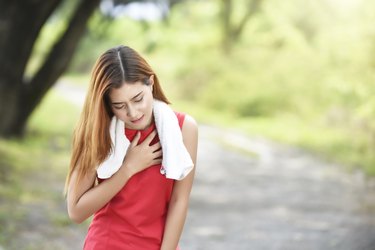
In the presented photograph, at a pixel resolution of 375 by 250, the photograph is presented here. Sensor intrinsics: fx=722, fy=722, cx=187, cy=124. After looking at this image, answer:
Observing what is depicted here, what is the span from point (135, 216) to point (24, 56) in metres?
8.15

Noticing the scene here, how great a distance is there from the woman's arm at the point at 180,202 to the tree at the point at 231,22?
72.8ft

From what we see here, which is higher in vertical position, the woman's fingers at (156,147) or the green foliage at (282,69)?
the green foliage at (282,69)

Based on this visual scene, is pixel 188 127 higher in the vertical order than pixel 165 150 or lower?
higher

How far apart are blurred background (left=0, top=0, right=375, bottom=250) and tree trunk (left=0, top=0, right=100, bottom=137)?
18 millimetres

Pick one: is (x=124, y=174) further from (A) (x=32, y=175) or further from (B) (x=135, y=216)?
(A) (x=32, y=175)

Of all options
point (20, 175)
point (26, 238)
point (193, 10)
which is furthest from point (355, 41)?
point (193, 10)

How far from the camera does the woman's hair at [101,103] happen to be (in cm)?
206

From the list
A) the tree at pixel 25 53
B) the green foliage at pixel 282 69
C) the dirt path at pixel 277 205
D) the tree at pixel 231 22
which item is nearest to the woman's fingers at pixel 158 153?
the dirt path at pixel 277 205

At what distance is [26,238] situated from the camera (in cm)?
593

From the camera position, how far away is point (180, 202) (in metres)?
2.16

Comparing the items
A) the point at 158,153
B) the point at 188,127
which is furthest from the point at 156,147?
the point at 188,127

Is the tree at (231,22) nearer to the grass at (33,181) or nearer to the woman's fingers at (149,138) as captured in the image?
the grass at (33,181)

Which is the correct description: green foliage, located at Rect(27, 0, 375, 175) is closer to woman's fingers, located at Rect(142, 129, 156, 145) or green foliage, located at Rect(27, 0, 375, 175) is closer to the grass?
the grass

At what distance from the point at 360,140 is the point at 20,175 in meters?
6.30
